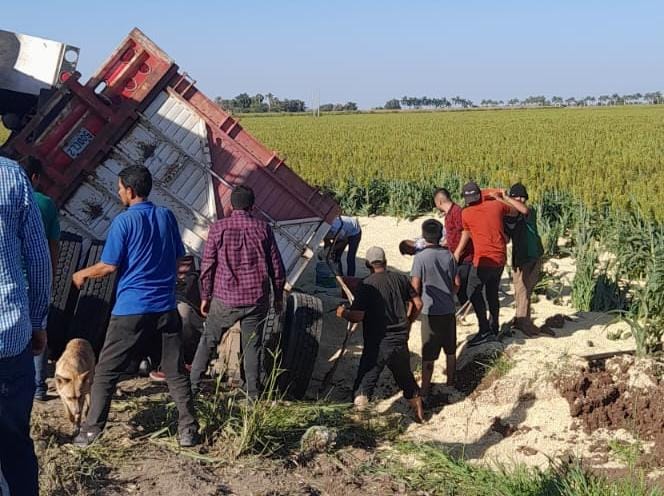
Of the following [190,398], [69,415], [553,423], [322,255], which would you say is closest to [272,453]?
[190,398]

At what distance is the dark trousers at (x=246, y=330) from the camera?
561cm

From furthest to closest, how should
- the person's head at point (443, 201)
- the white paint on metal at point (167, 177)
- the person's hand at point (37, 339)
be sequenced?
the person's head at point (443, 201), the white paint on metal at point (167, 177), the person's hand at point (37, 339)

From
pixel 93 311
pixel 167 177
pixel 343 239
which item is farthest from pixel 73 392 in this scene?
pixel 343 239

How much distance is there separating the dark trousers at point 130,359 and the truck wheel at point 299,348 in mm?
Answer: 1765

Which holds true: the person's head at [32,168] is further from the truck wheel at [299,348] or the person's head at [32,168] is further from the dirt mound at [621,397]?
the dirt mound at [621,397]

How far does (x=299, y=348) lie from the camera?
6.71 m

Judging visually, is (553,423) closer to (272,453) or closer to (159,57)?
(272,453)

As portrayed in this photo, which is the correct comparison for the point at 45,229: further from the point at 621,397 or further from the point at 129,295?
the point at 621,397

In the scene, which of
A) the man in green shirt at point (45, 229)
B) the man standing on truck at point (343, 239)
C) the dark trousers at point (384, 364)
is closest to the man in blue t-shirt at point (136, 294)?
the man in green shirt at point (45, 229)

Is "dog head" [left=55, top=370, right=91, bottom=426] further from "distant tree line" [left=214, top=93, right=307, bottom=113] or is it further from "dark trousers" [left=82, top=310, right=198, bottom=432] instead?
"distant tree line" [left=214, top=93, right=307, bottom=113]

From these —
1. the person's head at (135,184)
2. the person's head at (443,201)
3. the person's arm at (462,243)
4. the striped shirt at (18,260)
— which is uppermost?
the person's head at (443,201)

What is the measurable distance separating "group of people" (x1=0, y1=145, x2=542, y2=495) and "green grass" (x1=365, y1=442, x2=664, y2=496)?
126 cm

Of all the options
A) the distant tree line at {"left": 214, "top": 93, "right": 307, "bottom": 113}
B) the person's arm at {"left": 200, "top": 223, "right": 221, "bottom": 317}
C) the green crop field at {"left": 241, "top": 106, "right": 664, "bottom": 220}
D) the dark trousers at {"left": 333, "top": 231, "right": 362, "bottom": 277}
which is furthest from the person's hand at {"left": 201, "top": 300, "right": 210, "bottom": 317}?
the distant tree line at {"left": 214, "top": 93, "right": 307, "bottom": 113}

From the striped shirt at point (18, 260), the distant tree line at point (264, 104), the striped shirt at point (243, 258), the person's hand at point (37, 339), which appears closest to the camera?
the striped shirt at point (18, 260)
